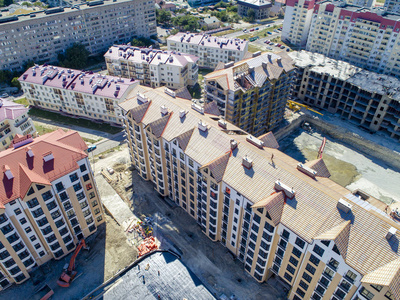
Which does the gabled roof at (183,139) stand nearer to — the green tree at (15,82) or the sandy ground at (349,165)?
the sandy ground at (349,165)

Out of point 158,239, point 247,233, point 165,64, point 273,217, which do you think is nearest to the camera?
point 273,217

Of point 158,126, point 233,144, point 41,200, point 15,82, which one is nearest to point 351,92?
point 233,144

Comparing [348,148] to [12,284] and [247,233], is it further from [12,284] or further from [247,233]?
[12,284]

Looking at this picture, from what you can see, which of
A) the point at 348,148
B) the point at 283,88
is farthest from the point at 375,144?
the point at 283,88

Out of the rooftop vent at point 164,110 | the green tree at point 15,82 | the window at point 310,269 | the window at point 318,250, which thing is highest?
the rooftop vent at point 164,110

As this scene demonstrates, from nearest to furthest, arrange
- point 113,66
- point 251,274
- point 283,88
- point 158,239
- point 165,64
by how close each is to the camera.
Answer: point 251,274 < point 158,239 < point 283,88 < point 165,64 < point 113,66

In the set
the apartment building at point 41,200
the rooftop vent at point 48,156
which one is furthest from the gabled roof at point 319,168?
the rooftop vent at point 48,156
